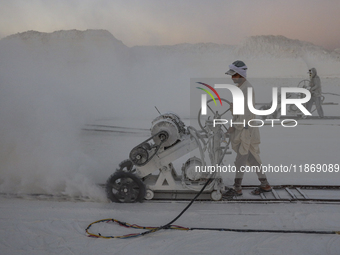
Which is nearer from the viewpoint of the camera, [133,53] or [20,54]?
[20,54]

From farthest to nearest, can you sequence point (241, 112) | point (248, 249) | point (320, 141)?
point (320, 141), point (241, 112), point (248, 249)

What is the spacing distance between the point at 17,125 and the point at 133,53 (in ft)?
165

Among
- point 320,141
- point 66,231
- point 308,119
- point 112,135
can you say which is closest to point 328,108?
point 308,119

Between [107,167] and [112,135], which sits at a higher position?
[112,135]

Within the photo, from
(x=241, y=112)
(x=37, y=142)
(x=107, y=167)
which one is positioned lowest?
(x=107, y=167)

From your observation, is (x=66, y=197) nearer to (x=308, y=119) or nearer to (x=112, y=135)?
(x=112, y=135)

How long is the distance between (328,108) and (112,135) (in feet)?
38.9

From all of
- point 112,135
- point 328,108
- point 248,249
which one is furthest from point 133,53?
point 248,249

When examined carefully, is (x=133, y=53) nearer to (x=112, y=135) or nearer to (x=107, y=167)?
(x=112, y=135)

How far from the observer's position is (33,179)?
553 centimetres

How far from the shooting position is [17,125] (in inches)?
246

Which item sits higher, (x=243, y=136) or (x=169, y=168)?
(x=243, y=136)

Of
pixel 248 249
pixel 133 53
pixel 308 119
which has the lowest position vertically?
pixel 248 249

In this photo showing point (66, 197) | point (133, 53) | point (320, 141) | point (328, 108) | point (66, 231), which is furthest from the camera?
point (133, 53)
